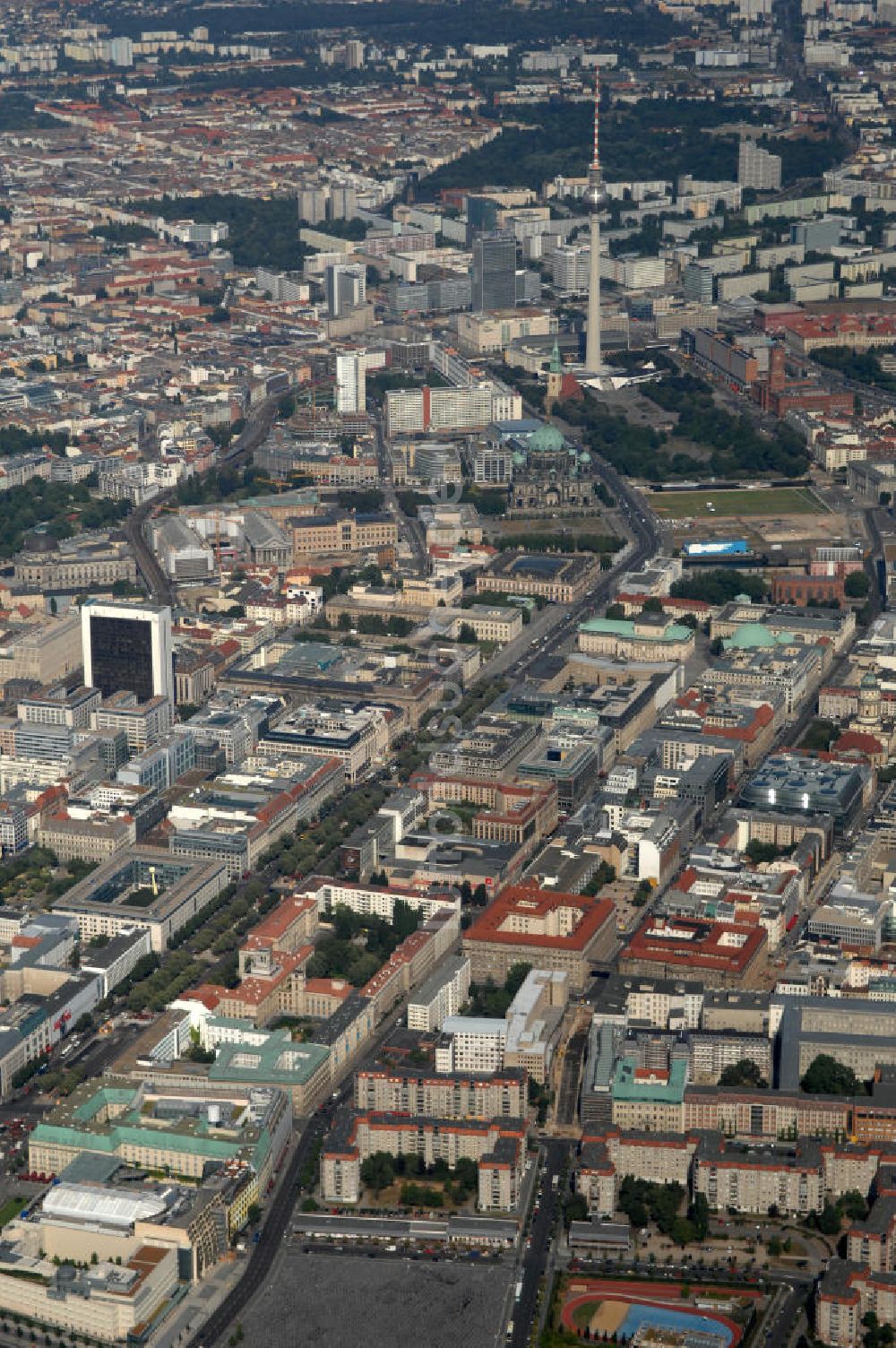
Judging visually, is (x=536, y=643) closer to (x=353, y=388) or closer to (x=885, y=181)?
(x=353, y=388)

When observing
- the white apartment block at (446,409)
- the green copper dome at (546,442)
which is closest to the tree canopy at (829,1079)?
the green copper dome at (546,442)

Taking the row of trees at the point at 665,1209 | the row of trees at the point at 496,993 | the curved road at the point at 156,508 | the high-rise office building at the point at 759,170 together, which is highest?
the high-rise office building at the point at 759,170

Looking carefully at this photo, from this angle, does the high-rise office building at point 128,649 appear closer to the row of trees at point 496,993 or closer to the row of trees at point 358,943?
the row of trees at point 358,943

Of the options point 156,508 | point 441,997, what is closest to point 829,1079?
point 441,997

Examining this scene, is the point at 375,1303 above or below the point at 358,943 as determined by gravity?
below

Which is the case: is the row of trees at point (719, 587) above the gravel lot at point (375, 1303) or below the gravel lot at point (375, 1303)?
above

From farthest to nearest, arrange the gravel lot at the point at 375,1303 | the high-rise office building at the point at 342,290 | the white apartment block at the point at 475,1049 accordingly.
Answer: the high-rise office building at the point at 342,290 < the white apartment block at the point at 475,1049 < the gravel lot at the point at 375,1303

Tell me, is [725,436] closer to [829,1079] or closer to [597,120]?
[597,120]
